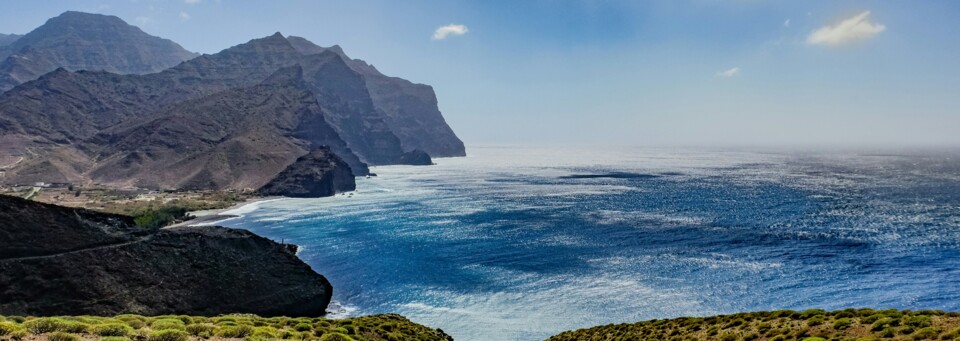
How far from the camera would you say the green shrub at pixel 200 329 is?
28.5 metres

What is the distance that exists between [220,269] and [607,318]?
49159mm

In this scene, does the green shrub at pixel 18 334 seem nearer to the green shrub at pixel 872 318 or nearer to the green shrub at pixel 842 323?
the green shrub at pixel 842 323

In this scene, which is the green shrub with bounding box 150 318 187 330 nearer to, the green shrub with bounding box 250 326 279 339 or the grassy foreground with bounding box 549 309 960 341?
the green shrub with bounding box 250 326 279 339

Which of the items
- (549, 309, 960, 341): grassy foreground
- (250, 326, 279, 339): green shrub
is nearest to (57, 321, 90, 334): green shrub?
(250, 326, 279, 339): green shrub

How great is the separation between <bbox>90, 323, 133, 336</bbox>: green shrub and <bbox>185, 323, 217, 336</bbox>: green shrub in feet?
10.6

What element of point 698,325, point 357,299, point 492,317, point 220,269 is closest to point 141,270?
point 220,269

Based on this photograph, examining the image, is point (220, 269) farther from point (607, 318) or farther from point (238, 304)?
point (607, 318)

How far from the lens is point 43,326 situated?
2423 centimetres

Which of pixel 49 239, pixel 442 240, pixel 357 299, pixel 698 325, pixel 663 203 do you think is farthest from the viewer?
pixel 663 203

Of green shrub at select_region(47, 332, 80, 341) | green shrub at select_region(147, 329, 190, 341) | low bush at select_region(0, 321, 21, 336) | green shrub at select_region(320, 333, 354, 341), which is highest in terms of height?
low bush at select_region(0, 321, 21, 336)

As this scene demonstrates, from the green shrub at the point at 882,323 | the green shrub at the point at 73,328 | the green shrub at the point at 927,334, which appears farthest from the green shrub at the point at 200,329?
the green shrub at the point at 882,323

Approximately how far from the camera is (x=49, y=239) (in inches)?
2128

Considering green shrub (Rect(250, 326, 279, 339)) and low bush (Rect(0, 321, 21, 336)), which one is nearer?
low bush (Rect(0, 321, 21, 336))

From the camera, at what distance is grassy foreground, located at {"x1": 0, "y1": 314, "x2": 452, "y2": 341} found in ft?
77.6
